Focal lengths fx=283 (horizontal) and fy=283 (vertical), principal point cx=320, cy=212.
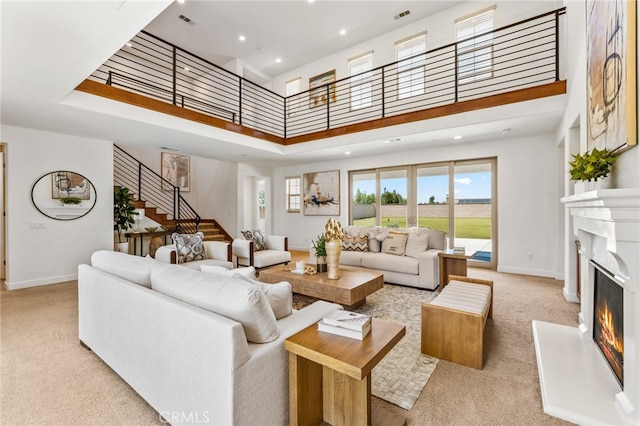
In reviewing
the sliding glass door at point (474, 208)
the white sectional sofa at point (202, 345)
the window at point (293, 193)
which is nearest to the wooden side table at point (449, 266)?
the sliding glass door at point (474, 208)

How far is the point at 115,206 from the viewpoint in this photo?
18.8 feet

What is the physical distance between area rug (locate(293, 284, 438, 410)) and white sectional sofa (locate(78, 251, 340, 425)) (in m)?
0.69

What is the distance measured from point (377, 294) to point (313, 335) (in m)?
2.75

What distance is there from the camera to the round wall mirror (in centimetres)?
470

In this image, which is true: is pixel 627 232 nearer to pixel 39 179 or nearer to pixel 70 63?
pixel 70 63

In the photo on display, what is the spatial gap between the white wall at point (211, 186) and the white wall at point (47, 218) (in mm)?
3036

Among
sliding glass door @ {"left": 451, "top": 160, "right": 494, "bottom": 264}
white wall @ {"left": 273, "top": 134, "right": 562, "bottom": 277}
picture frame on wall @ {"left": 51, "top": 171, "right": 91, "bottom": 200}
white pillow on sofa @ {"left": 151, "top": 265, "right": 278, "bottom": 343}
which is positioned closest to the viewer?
white pillow on sofa @ {"left": 151, "top": 265, "right": 278, "bottom": 343}

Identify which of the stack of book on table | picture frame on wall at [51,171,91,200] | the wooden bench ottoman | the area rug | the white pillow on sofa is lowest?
the area rug

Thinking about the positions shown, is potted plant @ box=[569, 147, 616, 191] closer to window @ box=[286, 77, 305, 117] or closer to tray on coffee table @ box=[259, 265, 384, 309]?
tray on coffee table @ box=[259, 265, 384, 309]

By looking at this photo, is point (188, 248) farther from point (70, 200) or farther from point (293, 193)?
point (293, 193)

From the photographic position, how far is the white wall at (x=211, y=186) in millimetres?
8164

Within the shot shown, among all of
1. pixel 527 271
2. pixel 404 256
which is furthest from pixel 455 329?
pixel 527 271

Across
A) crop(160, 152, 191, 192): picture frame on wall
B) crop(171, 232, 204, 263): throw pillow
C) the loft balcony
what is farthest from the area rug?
crop(160, 152, 191, 192): picture frame on wall

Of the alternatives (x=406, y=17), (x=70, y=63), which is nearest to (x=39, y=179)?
(x=70, y=63)
